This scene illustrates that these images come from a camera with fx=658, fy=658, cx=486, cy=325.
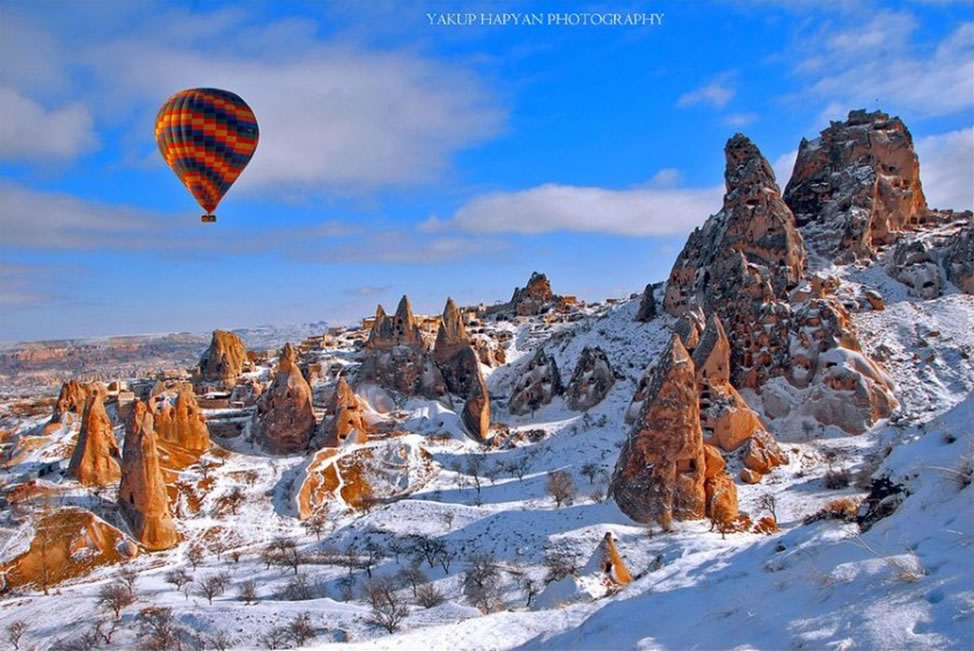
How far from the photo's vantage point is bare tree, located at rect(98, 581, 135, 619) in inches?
940

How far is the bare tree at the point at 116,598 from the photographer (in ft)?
78.3

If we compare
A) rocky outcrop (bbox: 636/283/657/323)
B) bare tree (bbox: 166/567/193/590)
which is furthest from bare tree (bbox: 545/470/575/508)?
rocky outcrop (bbox: 636/283/657/323)

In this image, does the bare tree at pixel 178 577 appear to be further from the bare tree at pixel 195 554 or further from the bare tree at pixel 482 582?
the bare tree at pixel 482 582

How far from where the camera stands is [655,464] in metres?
28.2

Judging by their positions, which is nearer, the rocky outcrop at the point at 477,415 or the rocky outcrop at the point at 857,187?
the rocky outcrop at the point at 477,415

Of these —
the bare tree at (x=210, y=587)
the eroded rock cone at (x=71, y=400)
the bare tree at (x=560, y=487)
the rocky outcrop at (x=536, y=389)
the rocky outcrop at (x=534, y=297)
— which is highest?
the rocky outcrop at (x=534, y=297)

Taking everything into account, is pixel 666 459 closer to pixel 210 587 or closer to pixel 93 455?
pixel 210 587

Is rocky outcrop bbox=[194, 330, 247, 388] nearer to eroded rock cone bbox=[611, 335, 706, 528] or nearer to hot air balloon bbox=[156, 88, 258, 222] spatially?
hot air balloon bbox=[156, 88, 258, 222]

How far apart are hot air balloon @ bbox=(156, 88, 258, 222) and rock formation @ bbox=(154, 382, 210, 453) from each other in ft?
49.6

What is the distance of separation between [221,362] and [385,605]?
159ft

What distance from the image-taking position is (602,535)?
27.0 meters

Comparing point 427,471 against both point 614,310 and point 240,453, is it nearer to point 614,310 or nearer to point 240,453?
point 240,453

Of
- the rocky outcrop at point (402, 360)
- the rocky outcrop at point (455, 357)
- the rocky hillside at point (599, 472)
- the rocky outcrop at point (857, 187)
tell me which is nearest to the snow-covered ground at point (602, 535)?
the rocky hillside at point (599, 472)

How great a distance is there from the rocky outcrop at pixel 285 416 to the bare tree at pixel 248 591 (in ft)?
52.5
